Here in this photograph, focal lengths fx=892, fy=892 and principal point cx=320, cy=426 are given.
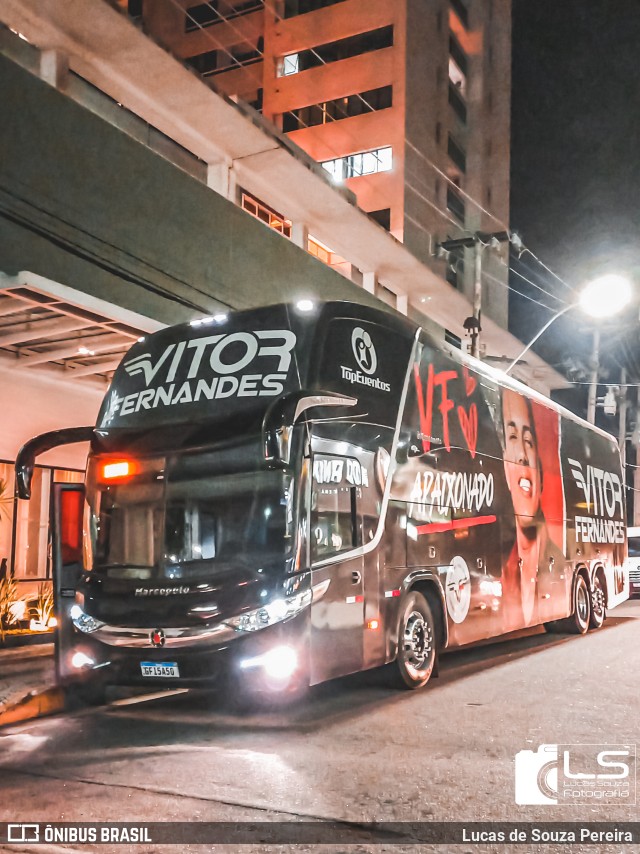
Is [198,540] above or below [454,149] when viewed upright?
below

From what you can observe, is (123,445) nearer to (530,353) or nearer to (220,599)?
(220,599)

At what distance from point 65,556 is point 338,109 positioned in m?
40.0

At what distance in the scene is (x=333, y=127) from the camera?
44.4 metres

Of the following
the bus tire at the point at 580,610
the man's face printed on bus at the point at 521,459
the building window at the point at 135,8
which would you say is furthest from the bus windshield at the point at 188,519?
the building window at the point at 135,8

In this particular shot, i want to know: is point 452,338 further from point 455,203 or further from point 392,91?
point 455,203

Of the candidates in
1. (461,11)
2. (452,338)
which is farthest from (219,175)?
(461,11)

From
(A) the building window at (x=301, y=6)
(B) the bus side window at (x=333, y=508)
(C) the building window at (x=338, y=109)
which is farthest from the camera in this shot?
(A) the building window at (x=301, y=6)

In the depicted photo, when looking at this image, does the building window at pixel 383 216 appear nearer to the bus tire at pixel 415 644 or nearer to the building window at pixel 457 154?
the building window at pixel 457 154

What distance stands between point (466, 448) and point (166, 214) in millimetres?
8343

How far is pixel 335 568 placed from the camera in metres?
8.24

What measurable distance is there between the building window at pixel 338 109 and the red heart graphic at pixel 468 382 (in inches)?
1334

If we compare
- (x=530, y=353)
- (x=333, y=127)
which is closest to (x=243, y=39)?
(x=333, y=127)

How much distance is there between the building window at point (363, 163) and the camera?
137 ft

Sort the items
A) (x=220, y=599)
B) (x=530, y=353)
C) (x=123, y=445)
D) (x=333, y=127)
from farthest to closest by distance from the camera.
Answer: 1. (x=333, y=127)
2. (x=530, y=353)
3. (x=123, y=445)
4. (x=220, y=599)
